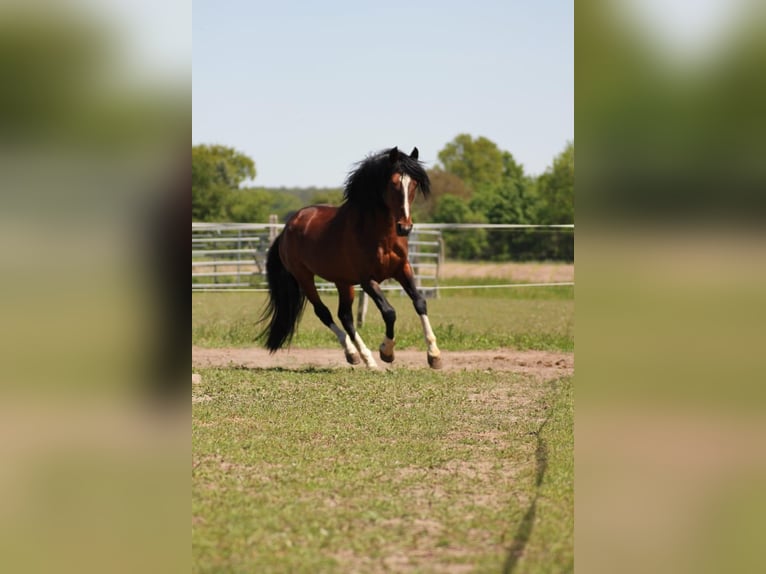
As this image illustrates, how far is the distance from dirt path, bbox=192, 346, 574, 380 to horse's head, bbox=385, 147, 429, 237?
1.92m

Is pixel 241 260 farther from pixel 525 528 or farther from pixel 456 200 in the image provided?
pixel 456 200

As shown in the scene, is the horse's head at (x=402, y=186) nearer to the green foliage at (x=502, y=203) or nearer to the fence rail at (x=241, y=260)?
the green foliage at (x=502, y=203)

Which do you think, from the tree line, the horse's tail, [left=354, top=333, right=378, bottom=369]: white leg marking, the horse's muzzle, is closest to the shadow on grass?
the horse's muzzle

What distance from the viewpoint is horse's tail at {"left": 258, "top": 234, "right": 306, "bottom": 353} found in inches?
420

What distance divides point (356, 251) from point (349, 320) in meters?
0.89

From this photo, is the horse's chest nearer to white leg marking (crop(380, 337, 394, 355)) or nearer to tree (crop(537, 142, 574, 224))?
white leg marking (crop(380, 337, 394, 355))

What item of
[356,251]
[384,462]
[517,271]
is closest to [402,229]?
[356,251]

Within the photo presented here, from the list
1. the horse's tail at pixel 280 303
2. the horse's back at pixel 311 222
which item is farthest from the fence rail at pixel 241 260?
the horse's back at pixel 311 222
